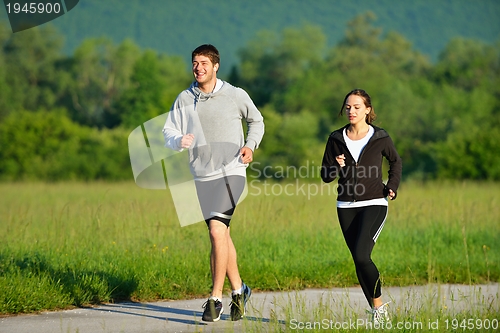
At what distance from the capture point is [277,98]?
7162 centimetres

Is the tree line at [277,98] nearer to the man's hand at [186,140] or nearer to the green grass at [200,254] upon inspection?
the green grass at [200,254]

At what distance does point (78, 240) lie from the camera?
9.86m

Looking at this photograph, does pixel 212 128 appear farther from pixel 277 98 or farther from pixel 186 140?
pixel 277 98

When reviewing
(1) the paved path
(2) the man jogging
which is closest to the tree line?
(1) the paved path

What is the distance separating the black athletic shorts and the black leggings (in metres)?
0.95

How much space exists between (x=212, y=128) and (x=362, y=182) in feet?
4.44

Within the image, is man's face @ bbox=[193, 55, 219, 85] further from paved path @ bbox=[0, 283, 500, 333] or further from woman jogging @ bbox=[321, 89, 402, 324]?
paved path @ bbox=[0, 283, 500, 333]

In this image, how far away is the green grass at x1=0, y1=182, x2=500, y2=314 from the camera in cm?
772

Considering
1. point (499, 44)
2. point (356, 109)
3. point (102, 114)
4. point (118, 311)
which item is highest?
point (499, 44)

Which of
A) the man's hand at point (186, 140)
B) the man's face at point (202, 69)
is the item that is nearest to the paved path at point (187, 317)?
the man's hand at point (186, 140)

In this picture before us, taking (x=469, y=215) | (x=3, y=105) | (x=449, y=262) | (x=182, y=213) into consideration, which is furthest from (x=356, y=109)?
(x=3, y=105)

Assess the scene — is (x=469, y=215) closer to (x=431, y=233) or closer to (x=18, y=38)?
(x=431, y=233)

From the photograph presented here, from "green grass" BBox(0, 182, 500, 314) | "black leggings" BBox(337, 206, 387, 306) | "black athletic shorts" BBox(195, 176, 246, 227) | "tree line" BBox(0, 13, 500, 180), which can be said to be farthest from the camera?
"tree line" BBox(0, 13, 500, 180)

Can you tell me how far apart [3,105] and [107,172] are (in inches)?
1053
